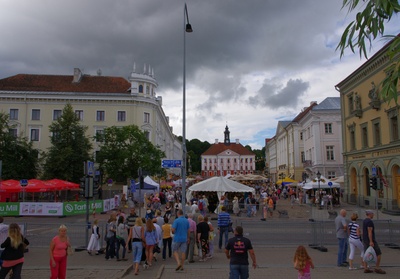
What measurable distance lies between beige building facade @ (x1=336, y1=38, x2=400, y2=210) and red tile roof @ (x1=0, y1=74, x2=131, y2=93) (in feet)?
108

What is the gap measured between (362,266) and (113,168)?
1396 inches

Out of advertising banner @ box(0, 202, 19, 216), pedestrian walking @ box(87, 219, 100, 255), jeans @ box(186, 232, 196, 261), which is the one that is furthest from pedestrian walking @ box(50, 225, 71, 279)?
advertising banner @ box(0, 202, 19, 216)

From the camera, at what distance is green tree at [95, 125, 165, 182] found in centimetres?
4216

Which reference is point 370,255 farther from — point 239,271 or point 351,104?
point 351,104

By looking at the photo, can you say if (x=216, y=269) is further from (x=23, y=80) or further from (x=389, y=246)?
(x=23, y=80)

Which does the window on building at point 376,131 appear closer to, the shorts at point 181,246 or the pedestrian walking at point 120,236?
the shorts at point 181,246

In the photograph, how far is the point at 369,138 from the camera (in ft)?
108

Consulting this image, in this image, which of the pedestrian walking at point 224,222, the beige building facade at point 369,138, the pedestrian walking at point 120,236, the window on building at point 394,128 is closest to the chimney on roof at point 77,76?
the beige building facade at point 369,138

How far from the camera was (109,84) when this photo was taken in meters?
56.3

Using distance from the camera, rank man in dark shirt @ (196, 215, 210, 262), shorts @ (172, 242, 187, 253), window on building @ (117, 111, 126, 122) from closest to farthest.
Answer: shorts @ (172, 242, 187, 253), man in dark shirt @ (196, 215, 210, 262), window on building @ (117, 111, 126, 122)

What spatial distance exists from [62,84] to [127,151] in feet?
69.8

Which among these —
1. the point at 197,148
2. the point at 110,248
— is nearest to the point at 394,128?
the point at 110,248

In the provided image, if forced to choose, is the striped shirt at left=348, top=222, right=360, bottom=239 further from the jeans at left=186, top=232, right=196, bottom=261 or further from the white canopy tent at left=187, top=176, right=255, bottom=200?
the white canopy tent at left=187, top=176, right=255, bottom=200

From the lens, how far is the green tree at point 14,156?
41.6 metres
